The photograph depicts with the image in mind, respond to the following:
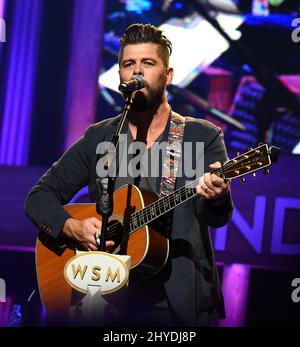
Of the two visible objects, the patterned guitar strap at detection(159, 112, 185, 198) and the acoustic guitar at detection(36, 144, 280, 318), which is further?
the patterned guitar strap at detection(159, 112, 185, 198)

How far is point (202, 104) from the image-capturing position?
4883mm

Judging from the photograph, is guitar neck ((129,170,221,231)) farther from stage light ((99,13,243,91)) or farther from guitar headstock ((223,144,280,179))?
stage light ((99,13,243,91))

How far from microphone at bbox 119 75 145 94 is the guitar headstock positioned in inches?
21.9

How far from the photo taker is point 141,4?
4953 mm

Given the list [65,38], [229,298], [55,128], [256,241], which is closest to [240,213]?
[256,241]

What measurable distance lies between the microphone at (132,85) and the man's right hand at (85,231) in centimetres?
69

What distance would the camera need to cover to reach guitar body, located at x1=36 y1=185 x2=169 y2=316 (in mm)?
3055

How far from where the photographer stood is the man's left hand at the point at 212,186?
283 centimetres

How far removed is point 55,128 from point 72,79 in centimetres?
41

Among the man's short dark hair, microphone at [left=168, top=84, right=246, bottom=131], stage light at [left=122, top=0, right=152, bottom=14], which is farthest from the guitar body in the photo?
stage light at [left=122, top=0, right=152, bottom=14]

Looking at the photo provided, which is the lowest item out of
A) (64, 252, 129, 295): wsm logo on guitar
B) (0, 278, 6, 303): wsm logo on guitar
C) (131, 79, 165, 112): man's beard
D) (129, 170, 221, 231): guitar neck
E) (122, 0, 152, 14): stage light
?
(0, 278, 6, 303): wsm logo on guitar

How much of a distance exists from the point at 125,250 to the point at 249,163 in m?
0.78

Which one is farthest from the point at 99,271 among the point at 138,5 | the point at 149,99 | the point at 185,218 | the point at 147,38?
the point at 138,5

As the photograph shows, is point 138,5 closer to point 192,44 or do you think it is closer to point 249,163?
point 192,44
